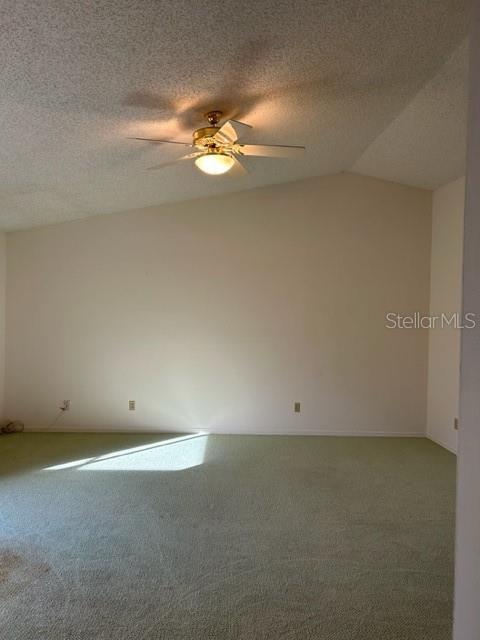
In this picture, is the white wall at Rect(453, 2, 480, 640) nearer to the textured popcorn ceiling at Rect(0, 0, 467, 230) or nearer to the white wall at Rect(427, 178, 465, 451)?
the textured popcorn ceiling at Rect(0, 0, 467, 230)

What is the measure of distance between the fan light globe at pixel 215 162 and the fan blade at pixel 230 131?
89mm

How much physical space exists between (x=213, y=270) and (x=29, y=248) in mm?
2116

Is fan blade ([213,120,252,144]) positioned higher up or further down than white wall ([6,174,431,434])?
higher up

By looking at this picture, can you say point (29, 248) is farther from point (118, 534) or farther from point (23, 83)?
point (118, 534)

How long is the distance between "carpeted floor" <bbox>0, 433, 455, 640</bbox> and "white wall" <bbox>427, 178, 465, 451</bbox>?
583 mm

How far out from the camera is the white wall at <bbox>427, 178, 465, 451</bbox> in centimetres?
399

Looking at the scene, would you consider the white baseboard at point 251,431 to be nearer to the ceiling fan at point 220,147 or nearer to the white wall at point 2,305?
the white wall at point 2,305

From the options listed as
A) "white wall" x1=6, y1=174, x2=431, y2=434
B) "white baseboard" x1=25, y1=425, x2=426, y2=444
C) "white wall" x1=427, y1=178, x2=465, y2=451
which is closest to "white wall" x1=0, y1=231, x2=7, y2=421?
"white wall" x1=6, y1=174, x2=431, y2=434

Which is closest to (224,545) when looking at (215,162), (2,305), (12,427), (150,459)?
(150,459)

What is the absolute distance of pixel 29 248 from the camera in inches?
179

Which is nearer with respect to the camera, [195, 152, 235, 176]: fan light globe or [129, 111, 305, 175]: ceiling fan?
[129, 111, 305, 175]: ceiling fan

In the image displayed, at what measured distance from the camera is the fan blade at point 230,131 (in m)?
2.25

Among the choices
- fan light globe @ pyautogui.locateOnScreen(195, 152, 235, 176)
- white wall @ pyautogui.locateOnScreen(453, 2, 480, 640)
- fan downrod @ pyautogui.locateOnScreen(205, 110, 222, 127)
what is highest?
fan downrod @ pyautogui.locateOnScreen(205, 110, 222, 127)

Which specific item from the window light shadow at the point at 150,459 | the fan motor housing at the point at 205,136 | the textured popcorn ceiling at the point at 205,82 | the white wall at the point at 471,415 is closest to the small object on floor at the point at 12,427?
the window light shadow at the point at 150,459
